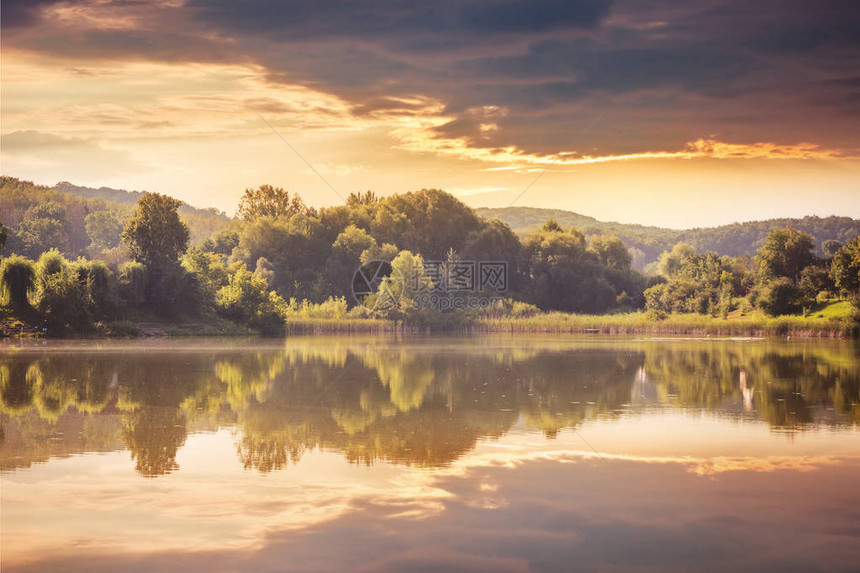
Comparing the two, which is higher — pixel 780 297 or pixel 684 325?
pixel 780 297

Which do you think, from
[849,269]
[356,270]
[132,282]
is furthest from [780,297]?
[132,282]

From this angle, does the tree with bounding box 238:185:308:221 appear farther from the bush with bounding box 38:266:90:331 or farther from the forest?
the bush with bounding box 38:266:90:331

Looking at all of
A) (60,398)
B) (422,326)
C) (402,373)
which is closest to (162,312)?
(422,326)

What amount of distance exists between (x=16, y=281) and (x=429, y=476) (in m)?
36.1

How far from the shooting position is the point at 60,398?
1480cm

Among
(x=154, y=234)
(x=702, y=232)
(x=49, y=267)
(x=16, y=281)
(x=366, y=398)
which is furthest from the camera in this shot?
(x=702, y=232)

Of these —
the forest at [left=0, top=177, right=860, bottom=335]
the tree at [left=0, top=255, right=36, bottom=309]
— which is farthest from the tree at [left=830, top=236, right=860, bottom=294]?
the tree at [left=0, top=255, right=36, bottom=309]

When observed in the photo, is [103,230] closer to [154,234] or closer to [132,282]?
[154,234]

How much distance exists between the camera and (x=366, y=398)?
602 inches

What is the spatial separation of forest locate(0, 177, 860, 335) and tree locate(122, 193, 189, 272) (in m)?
0.08

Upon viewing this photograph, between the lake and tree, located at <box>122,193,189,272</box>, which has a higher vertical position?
tree, located at <box>122,193,189,272</box>

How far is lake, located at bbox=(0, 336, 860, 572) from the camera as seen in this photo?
599 cm

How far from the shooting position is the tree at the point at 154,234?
150 ft

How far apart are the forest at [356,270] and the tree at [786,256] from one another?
92 mm
